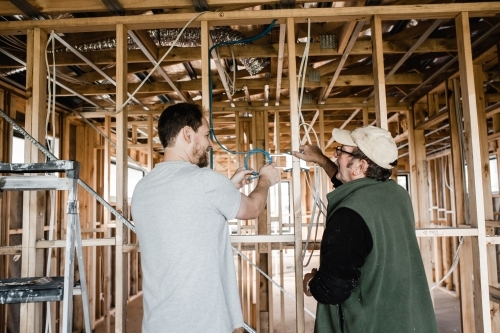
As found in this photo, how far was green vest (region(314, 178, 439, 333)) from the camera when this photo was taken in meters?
1.25

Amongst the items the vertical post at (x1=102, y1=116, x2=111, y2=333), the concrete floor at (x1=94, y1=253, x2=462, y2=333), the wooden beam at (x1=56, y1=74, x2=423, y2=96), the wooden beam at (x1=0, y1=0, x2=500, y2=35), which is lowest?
the concrete floor at (x1=94, y1=253, x2=462, y2=333)

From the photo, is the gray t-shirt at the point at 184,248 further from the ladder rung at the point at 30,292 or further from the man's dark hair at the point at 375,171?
the man's dark hair at the point at 375,171

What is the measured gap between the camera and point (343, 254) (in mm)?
1225

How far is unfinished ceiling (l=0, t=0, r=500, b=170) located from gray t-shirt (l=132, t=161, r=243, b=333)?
2.94ft

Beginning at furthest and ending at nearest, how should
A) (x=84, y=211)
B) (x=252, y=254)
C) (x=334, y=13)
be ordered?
(x=252, y=254) < (x=84, y=211) < (x=334, y=13)

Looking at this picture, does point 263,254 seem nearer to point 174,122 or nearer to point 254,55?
point 254,55

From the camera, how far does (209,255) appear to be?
1253 millimetres

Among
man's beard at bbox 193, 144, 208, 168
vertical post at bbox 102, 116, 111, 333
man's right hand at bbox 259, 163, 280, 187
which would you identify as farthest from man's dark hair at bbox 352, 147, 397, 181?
vertical post at bbox 102, 116, 111, 333

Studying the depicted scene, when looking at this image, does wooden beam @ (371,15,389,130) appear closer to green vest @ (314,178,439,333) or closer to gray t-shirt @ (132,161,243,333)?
green vest @ (314,178,439,333)

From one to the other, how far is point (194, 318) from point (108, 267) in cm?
351

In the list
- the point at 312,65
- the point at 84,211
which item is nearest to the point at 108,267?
the point at 84,211

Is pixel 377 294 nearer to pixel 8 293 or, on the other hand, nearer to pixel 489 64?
pixel 8 293

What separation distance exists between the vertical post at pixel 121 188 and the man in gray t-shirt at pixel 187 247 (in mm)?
563

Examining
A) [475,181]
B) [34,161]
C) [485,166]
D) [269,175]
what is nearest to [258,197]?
[269,175]
